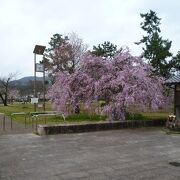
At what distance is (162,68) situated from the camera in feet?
88.4

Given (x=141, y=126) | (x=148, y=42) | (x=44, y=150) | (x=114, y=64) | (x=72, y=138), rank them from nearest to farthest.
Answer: (x=44, y=150)
(x=72, y=138)
(x=141, y=126)
(x=114, y=64)
(x=148, y=42)

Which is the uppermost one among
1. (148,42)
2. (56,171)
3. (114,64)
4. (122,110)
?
(148,42)

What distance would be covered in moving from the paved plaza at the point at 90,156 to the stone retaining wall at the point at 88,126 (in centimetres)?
48


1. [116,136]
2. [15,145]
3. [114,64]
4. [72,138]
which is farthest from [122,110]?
[15,145]

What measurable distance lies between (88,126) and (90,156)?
15.9ft

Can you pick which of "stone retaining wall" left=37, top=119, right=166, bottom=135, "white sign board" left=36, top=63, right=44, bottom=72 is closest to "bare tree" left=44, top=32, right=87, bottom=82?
"white sign board" left=36, top=63, right=44, bottom=72

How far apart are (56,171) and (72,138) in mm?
4677

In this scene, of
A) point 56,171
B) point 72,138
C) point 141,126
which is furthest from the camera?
point 141,126

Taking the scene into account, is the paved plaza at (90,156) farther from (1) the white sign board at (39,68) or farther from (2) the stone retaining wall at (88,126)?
(1) the white sign board at (39,68)

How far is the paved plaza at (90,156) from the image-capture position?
6.73 m

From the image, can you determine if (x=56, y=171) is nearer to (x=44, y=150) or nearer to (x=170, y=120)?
(x=44, y=150)

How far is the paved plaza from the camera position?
6730 mm

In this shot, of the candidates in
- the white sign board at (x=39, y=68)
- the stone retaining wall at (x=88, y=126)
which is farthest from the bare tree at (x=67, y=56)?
the stone retaining wall at (x=88, y=126)

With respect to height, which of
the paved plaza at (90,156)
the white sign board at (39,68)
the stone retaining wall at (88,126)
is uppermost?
the white sign board at (39,68)
